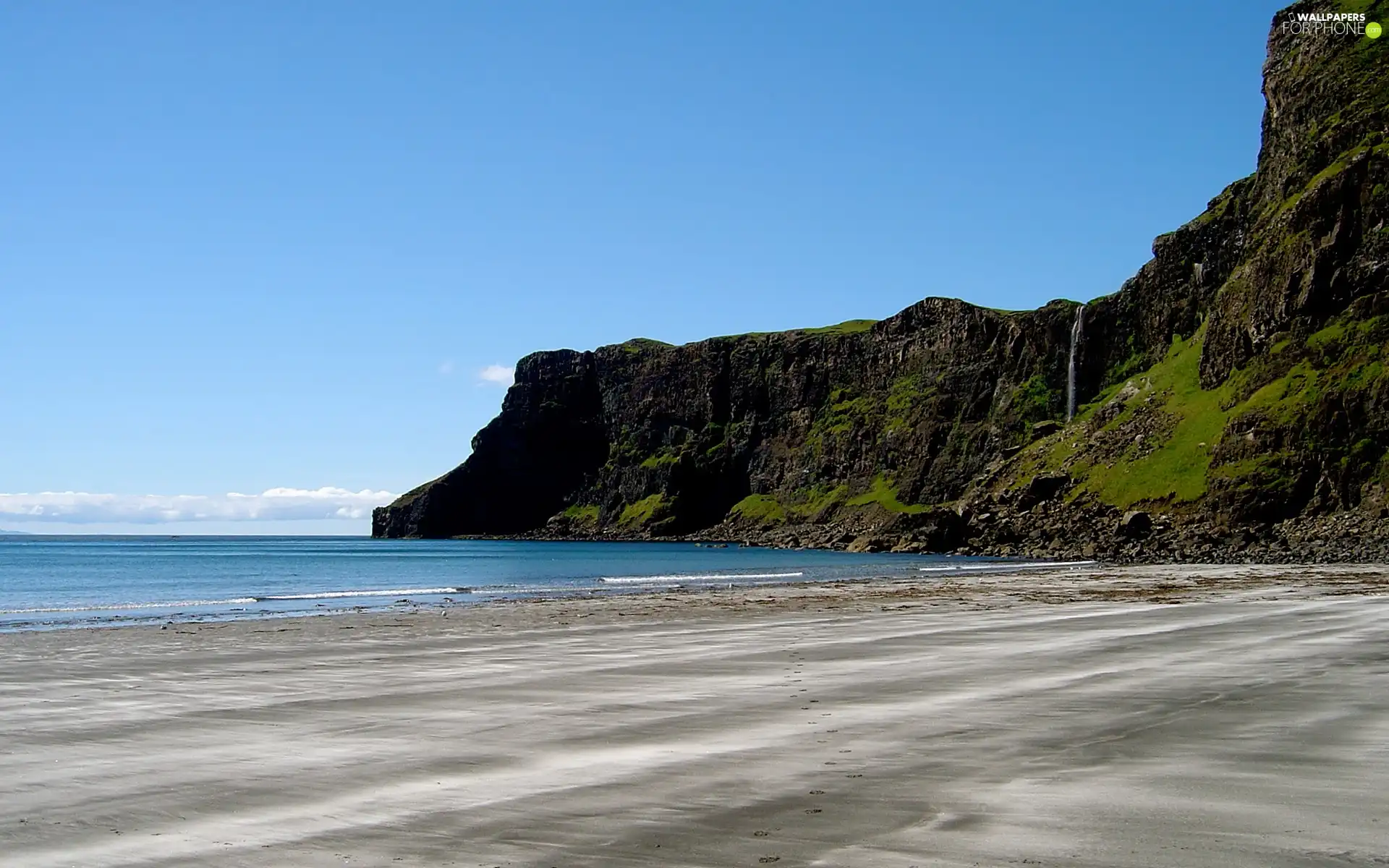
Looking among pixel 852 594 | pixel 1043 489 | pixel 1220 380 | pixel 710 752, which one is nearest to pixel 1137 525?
pixel 1043 489

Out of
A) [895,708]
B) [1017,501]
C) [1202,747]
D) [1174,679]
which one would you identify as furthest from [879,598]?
[1017,501]

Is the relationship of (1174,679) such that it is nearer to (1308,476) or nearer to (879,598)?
(879,598)

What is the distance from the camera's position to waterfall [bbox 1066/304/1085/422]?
6895 inches

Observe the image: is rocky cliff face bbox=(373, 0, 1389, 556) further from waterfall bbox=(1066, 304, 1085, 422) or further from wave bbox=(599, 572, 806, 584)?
wave bbox=(599, 572, 806, 584)

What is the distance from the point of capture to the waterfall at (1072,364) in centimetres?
17512

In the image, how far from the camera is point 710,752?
41.5 ft

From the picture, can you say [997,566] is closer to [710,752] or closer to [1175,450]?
[1175,450]

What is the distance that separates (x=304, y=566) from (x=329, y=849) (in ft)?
354

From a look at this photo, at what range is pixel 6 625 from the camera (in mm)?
39688

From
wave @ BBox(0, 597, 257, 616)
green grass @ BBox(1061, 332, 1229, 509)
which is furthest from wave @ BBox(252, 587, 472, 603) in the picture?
green grass @ BBox(1061, 332, 1229, 509)

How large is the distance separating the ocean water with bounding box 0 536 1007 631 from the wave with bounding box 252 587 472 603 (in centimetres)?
11

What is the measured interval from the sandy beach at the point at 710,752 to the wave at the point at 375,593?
97.4 ft

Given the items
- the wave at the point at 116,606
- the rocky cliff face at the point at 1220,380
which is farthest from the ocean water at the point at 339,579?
the rocky cliff face at the point at 1220,380

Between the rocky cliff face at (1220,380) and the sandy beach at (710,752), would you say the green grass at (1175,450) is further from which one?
the sandy beach at (710,752)
